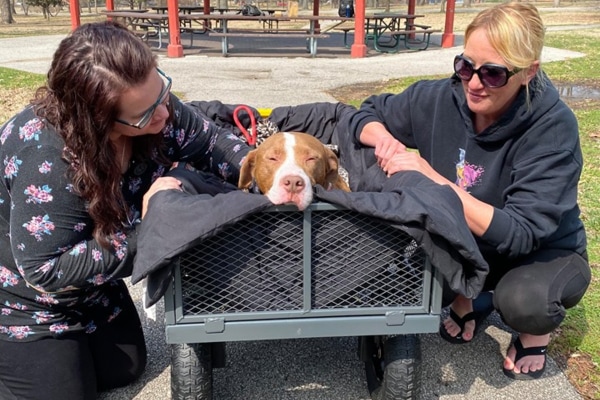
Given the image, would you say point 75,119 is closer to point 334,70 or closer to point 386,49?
point 334,70

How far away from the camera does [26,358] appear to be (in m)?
2.61

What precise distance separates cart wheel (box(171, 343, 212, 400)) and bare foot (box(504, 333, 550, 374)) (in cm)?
154

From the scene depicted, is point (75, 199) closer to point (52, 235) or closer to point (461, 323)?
point (52, 235)

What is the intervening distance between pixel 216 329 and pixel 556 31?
2565 cm

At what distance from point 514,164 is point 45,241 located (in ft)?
6.61

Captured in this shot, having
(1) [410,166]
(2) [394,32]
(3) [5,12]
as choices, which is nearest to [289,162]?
(1) [410,166]

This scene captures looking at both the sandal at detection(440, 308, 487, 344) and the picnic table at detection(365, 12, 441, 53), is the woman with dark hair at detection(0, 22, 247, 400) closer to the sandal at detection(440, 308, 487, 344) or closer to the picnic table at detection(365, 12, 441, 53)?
the sandal at detection(440, 308, 487, 344)

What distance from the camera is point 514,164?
2.70m

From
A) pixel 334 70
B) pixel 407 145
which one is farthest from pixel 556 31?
pixel 407 145

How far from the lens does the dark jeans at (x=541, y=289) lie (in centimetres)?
263

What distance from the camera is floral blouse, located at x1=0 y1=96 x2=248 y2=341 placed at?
7.57ft

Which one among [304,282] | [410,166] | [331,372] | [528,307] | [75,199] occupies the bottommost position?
[331,372]

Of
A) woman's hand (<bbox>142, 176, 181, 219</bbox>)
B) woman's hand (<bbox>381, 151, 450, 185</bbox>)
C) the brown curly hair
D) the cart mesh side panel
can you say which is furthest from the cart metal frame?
the brown curly hair

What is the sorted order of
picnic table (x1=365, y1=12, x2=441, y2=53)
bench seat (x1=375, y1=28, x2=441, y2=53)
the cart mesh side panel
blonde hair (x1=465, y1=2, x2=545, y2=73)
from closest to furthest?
the cart mesh side panel → blonde hair (x1=465, y1=2, x2=545, y2=73) → bench seat (x1=375, y1=28, x2=441, y2=53) → picnic table (x1=365, y1=12, x2=441, y2=53)
